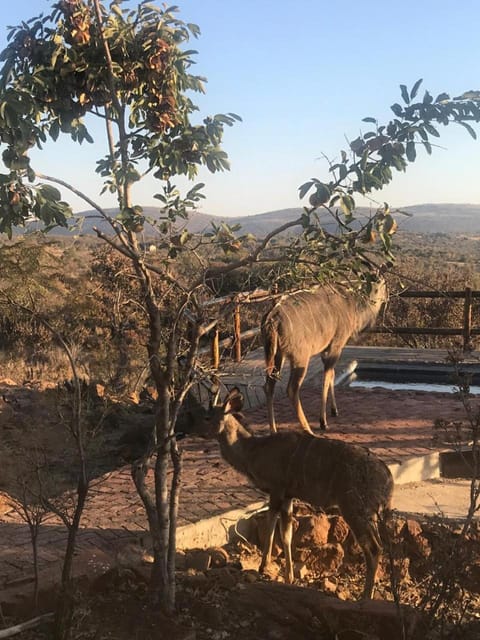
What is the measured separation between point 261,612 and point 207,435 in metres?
1.87

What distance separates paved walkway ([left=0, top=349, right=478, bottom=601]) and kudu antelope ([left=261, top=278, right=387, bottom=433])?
27.1 inches

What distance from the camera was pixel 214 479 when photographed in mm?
7957

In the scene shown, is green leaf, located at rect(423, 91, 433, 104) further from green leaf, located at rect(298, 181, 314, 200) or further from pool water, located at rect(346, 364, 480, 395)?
pool water, located at rect(346, 364, 480, 395)

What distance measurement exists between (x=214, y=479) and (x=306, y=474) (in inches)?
90.7

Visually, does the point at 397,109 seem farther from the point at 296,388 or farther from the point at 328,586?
the point at 296,388

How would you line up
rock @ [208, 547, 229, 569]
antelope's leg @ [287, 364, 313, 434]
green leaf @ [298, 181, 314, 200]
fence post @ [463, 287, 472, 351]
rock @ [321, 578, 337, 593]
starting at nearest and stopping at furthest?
green leaf @ [298, 181, 314, 200], rock @ [321, 578, 337, 593], rock @ [208, 547, 229, 569], antelope's leg @ [287, 364, 313, 434], fence post @ [463, 287, 472, 351]

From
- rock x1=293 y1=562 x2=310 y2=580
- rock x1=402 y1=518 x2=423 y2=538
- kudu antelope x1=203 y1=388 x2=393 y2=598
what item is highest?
kudu antelope x1=203 y1=388 x2=393 y2=598

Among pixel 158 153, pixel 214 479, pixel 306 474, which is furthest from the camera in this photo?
pixel 214 479

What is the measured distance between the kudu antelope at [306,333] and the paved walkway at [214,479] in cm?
69

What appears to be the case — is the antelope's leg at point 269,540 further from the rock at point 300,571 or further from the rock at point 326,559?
the rock at point 326,559

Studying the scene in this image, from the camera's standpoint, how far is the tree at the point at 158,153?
3.71 meters

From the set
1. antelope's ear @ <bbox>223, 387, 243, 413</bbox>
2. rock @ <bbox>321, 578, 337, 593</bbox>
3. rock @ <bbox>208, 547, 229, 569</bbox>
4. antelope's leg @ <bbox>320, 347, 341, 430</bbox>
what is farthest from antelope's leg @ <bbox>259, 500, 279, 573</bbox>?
antelope's leg @ <bbox>320, 347, 341, 430</bbox>

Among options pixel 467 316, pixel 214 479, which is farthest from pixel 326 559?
pixel 467 316

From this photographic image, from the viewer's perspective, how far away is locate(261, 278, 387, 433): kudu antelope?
365 inches
